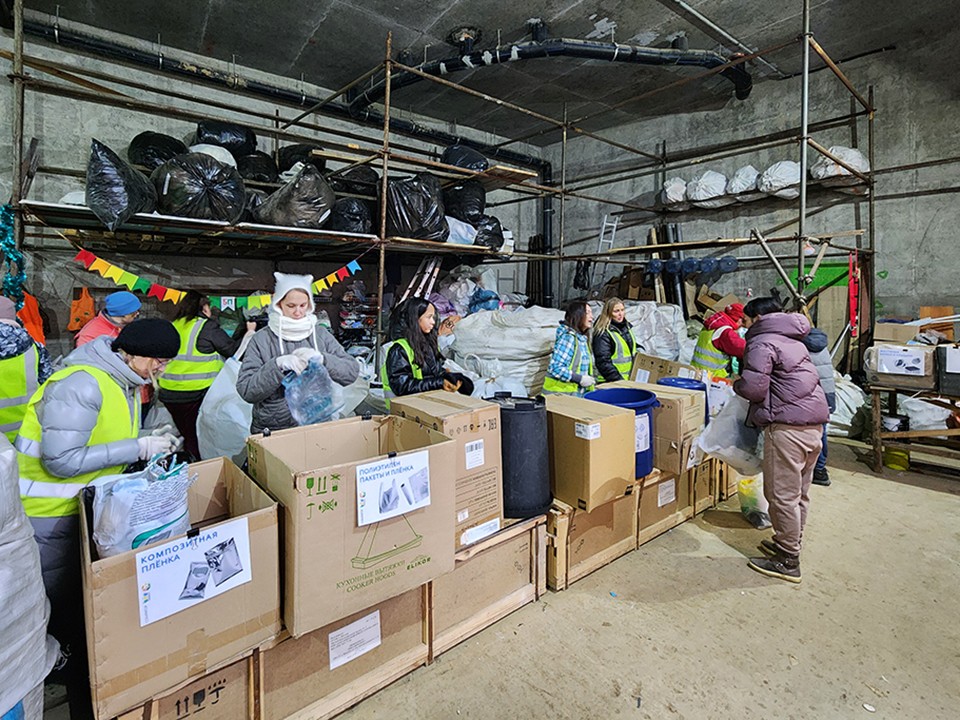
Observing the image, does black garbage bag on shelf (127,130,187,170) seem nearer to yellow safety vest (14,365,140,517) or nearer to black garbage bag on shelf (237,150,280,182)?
black garbage bag on shelf (237,150,280,182)

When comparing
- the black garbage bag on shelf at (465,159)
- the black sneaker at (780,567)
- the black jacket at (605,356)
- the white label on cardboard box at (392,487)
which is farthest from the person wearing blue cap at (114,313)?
the black sneaker at (780,567)

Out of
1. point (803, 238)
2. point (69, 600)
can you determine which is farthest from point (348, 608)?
point (803, 238)

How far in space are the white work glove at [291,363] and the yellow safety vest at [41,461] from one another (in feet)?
2.07

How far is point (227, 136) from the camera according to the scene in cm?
453

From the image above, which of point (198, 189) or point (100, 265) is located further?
point (100, 265)

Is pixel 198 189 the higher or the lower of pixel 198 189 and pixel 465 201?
the lower

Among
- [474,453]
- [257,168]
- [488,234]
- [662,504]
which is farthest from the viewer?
[488,234]

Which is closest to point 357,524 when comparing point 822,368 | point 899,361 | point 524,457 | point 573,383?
point 524,457

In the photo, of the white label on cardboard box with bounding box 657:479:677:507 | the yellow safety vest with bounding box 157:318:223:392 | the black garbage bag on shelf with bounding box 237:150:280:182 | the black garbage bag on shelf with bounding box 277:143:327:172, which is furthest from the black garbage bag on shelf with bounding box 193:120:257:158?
the white label on cardboard box with bounding box 657:479:677:507

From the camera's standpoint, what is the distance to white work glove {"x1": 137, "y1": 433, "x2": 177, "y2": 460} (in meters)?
1.59

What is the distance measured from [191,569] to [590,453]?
1.52 metres

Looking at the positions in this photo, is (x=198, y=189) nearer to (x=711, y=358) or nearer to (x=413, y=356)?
(x=413, y=356)

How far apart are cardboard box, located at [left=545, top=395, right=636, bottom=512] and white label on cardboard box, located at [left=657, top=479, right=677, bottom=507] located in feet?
1.95

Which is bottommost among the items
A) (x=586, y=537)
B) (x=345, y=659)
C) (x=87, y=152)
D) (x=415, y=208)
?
(x=345, y=659)
